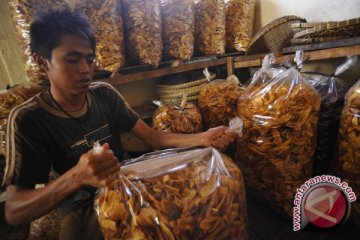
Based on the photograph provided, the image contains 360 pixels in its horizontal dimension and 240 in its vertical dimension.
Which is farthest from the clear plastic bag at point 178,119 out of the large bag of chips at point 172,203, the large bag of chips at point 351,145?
the large bag of chips at point 351,145

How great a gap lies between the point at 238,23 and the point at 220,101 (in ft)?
2.72

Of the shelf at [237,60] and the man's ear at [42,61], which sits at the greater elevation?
the man's ear at [42,61]

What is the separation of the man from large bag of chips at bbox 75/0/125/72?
22cm

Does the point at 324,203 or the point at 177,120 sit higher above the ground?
the point at 177,120

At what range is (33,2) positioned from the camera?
103cm

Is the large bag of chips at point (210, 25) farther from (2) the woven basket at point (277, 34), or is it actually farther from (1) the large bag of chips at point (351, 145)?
(1) the large bag of chips at point (351, 145)

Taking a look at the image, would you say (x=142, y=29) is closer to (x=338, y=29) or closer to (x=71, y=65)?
(x=71, y=65)

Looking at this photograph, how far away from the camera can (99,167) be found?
539 millimetres

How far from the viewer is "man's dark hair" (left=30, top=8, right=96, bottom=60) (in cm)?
86

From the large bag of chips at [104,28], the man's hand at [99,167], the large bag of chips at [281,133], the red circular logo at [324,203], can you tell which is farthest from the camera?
the large bag of chips at [104,28]

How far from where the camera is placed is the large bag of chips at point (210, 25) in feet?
5.34

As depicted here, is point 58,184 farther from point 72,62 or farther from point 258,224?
point 258,224

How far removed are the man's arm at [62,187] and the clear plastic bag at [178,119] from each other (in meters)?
0.74

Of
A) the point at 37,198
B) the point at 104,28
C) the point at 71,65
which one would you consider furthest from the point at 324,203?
the point at 104,28
